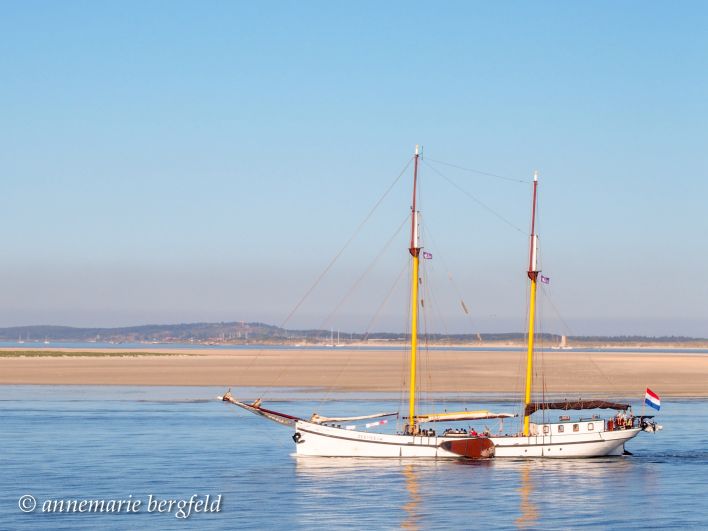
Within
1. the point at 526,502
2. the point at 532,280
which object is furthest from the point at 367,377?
Answer: the point at 526,502

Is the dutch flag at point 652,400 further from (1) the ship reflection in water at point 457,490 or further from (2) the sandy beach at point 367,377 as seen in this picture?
(2) the sandy beach at point 367,377

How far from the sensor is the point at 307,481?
4406 centimetres

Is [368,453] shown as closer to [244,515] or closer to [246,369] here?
[244,515]

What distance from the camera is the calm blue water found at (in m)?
35.8

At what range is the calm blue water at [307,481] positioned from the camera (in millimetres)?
35750

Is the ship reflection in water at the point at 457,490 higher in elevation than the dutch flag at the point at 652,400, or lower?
lower

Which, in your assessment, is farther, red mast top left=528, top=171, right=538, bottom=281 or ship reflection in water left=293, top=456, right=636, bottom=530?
Answer: red mast top left=528, top=171, right=538, bottom=281

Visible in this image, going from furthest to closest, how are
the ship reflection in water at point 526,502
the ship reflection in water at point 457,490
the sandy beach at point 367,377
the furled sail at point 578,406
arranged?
the sandy beach at point 367,377 → the furled sail at point 578,406 → the ship reflection in water at point 457,490 → the ship reflection in water at point 526,502

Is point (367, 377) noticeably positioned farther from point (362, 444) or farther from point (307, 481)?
point (307, 481)

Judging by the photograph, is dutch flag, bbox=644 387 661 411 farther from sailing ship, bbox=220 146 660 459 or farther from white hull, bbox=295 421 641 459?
white hull, bbox=295 421 641 459

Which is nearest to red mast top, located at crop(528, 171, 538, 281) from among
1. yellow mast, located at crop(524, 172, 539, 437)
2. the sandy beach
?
yellow mast, located at crop(524, 172, 539, 437)

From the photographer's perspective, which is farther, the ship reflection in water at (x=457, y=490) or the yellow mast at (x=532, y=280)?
the yellow mast at (x=532, y=280)

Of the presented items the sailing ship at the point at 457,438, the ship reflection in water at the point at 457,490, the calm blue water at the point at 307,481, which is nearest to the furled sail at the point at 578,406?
the sailing ship at the point at 457,438

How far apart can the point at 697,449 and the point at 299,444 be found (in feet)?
63.2
